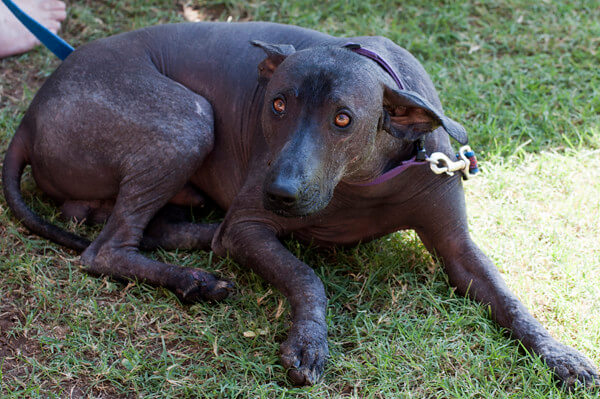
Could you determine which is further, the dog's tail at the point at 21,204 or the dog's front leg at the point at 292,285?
the dog's tail at the point at 21,204

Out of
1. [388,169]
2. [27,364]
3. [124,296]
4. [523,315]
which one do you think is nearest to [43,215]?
[124,296]

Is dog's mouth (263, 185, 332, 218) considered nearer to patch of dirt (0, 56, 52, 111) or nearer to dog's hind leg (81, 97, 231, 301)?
dog's hind leg (81, 97, 231, 301)

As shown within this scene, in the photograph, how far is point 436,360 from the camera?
2.85 metres

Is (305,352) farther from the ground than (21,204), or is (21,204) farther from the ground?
(305,352)

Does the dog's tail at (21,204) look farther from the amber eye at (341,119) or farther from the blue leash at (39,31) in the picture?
the amber eye at (341,119)

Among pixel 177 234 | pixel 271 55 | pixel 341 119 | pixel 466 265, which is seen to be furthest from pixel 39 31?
pixel 466 265

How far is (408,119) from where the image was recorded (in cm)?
285

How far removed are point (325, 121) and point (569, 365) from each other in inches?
52.7

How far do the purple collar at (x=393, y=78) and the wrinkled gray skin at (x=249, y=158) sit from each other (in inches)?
1.8

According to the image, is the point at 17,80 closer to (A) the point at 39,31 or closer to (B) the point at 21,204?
(A) the point at 39,31

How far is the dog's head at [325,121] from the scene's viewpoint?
2572 millimetres

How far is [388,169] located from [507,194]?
1.14 meters

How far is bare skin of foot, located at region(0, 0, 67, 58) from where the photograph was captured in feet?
15.6

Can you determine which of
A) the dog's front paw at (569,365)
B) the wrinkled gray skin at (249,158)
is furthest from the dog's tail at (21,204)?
the dog's front paw at (569,365)
